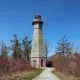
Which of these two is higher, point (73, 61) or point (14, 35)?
point (14, 35)

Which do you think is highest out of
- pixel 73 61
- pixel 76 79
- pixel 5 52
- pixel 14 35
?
pixel 14 35

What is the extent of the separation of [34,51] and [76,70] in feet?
149

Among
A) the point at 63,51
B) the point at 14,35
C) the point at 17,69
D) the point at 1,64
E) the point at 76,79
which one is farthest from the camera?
the point at 63,51

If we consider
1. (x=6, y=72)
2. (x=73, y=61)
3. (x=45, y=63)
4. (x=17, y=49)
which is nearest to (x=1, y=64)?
(x=6, y=72)

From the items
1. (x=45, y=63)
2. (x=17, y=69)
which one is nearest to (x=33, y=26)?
(x=45, y=63)

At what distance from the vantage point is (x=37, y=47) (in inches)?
2527

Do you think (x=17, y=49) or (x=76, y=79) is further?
(x=17, y=49)

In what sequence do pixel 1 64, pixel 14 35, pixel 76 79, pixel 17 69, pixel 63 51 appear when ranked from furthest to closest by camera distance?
1. pixel 63 51
2. pixel 14 35
3. pixel 17 69
4. pixel 1 64
5. pixel 76 79

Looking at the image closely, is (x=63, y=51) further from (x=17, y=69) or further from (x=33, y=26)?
(x=17, y=69)

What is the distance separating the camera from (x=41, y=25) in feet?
217

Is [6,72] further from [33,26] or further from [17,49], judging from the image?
[33,26]

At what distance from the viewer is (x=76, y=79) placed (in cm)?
1859

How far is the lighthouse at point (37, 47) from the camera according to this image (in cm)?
6419

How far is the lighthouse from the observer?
64188 millimetres
